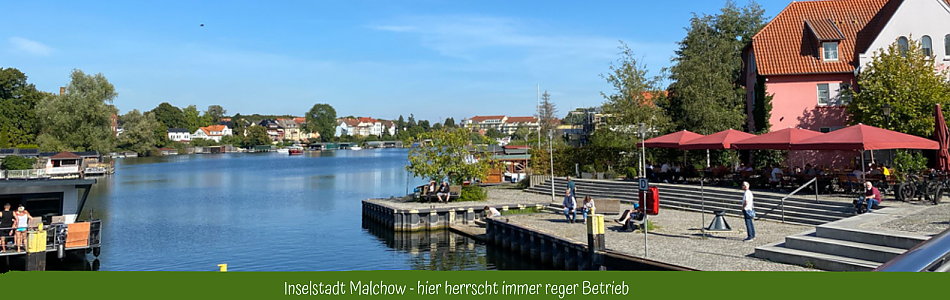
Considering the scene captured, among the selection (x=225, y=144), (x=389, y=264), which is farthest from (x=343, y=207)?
(x=225, y=144)

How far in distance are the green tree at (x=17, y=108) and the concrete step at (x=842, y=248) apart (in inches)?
3748

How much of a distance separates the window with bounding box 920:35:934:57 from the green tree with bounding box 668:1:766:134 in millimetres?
9236

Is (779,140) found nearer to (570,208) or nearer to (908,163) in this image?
(908,163)

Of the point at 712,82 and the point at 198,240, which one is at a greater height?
the point at 712,82

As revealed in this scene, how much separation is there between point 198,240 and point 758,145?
23.2 metres

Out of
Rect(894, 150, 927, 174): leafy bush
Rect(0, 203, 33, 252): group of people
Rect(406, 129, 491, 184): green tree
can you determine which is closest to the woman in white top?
Rect(0, 203, 33, 252): group of people

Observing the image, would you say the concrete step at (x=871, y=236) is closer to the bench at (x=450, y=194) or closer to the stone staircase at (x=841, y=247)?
the stone staircase at (x=841, y=247)

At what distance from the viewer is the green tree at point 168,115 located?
192625mm

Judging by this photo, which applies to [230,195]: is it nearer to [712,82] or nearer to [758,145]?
[712,82]

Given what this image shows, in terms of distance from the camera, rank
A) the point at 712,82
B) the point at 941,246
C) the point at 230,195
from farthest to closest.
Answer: the point at 230,195 < the point at 712,82 < the point at 941,246

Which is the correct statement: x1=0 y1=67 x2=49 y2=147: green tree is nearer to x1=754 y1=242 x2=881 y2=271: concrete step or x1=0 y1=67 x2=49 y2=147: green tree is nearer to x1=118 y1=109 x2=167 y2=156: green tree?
x1=118 y1=109 x2=167 y2=156: green tree

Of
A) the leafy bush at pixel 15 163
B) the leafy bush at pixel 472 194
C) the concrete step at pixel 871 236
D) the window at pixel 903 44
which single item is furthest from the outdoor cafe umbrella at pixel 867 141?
the leafy bush at pixel 15 163

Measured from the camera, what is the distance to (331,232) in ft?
101

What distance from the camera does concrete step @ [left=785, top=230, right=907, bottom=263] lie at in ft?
43.7
